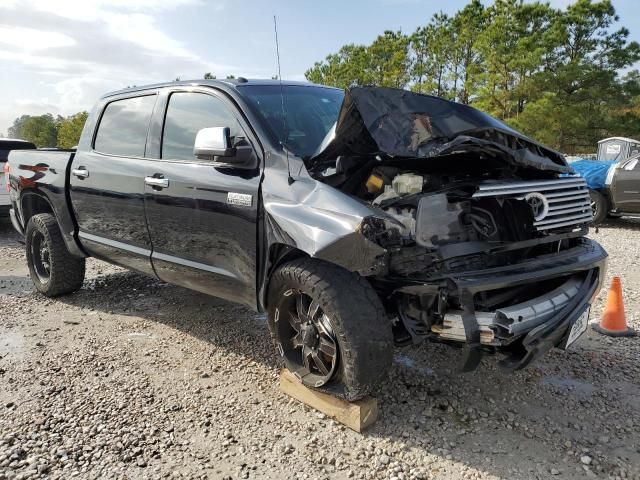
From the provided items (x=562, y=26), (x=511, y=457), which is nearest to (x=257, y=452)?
(x=511, y=457)

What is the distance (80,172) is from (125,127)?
64cm

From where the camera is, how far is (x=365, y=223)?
251 cm

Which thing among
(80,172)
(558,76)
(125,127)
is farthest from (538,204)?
(558,76)

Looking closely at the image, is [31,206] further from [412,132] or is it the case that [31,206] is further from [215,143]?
[412,132]

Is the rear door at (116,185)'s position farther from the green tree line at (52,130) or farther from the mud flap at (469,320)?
the green tree line at (52,130)

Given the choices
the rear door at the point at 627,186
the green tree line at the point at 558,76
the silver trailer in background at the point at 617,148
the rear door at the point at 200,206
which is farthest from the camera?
the green tree line at the point at 558,76

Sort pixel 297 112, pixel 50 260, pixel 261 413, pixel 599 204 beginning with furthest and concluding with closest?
1. pixel 599 204
2. pixel 50 260
3. pixel 297 112
4. pixel 261 413

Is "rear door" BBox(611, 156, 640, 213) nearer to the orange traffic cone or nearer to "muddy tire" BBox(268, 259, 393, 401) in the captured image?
the orange traffic cone

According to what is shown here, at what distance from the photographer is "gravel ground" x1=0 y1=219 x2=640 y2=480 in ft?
8.43

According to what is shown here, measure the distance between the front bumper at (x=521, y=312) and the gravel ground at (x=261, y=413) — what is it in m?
0.47

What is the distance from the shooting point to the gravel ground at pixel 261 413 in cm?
257

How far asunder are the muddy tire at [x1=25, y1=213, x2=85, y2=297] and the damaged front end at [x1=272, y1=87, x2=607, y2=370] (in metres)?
3.00

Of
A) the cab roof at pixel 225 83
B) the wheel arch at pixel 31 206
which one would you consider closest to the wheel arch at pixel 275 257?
the cab roof at pixel 225 83

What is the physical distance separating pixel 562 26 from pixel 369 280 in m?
22.6
